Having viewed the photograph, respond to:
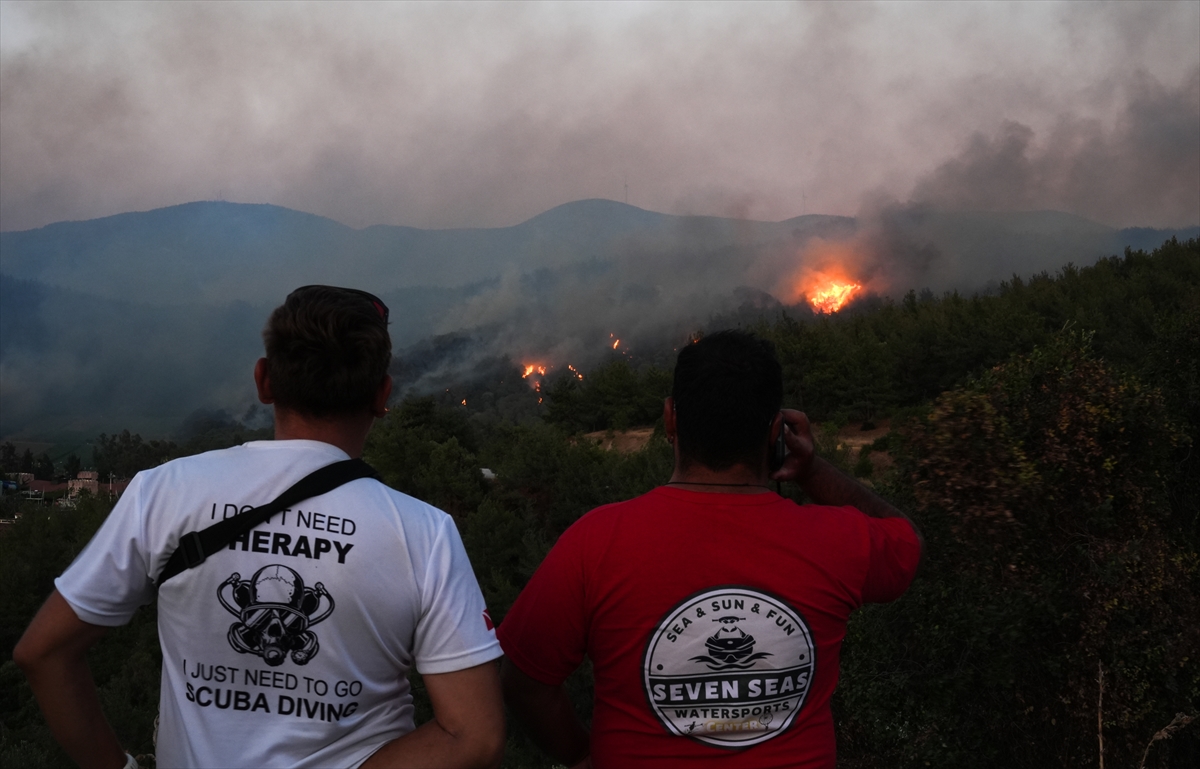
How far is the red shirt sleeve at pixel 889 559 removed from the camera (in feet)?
7.11

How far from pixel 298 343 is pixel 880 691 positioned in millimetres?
10454

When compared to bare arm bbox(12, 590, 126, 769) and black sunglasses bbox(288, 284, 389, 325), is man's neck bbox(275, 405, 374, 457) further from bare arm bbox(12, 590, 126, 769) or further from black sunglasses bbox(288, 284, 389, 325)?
bare arm bbox(12, 590, 126, 769)

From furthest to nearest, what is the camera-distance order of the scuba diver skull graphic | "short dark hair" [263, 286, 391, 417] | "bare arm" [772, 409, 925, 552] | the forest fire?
the forest fire → "bare arm" [772, 409, 925, 552] → "short dark hair" [263, 286, 391, 417] → the scuba diver skull graphic

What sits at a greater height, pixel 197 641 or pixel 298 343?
pixel 298 343

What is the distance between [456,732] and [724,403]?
3.06 feet

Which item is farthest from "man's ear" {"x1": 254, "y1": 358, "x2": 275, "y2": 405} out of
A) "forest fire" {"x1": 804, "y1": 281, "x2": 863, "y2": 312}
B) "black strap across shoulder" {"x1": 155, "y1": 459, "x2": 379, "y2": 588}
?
"forest fire" {"x1": 804, "y1": 281, "x2": 863, "y2": 312}

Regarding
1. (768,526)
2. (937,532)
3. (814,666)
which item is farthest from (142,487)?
(937,532)

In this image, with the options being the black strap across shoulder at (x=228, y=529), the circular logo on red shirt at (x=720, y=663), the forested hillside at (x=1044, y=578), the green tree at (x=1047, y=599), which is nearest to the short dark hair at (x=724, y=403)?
the circular logo on red shirt at (x=720, y=663)

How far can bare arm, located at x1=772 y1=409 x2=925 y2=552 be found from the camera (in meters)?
2.33

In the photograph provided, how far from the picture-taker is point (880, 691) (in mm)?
10734

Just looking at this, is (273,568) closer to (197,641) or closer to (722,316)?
(197,641)

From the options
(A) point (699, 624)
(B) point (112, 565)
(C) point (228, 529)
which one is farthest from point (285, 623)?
(A) point (699, 624)

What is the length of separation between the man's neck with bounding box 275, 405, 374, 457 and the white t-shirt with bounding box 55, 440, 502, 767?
95mm

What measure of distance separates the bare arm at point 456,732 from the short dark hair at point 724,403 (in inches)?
28.6
